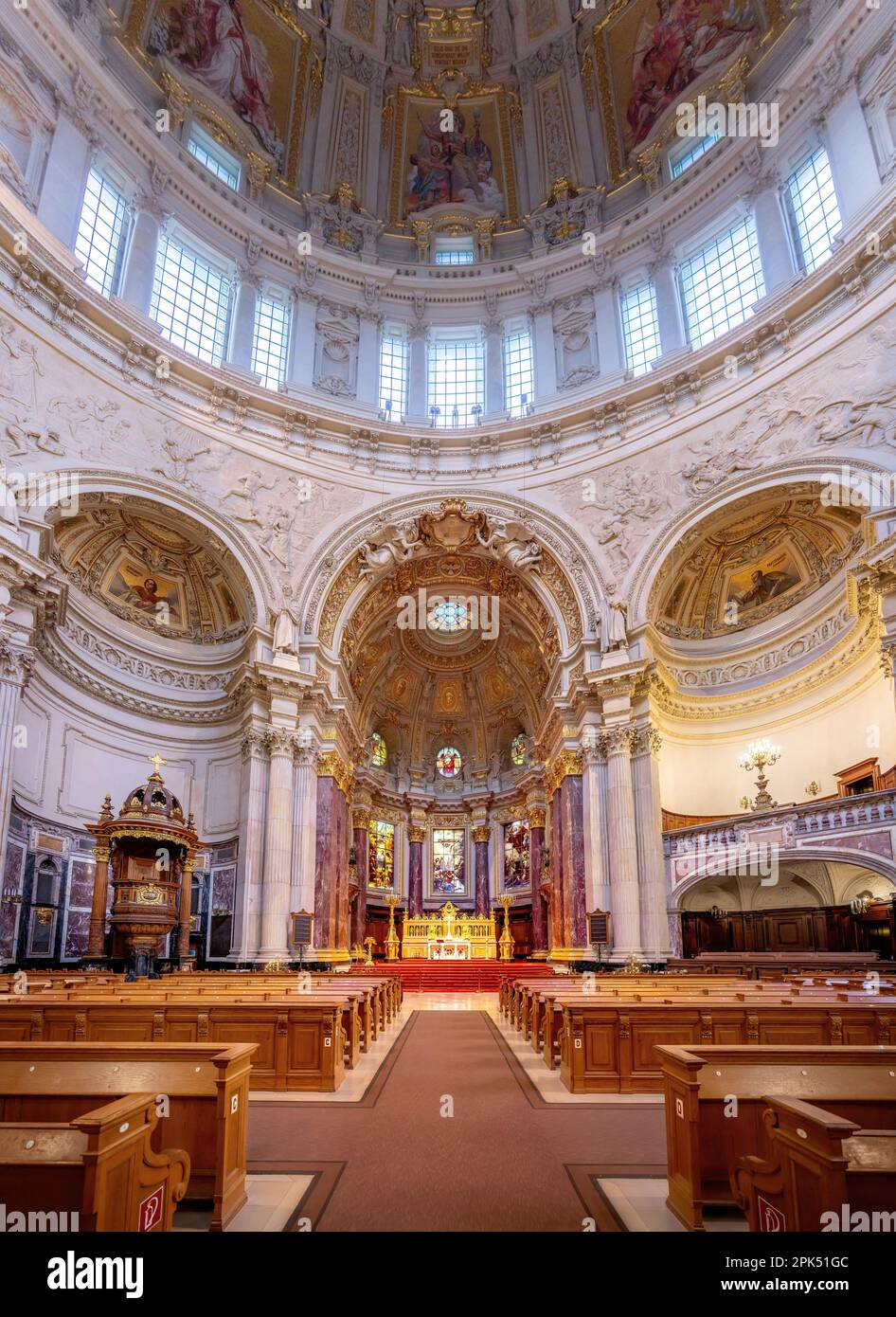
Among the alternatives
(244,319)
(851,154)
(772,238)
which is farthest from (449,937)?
(851,154)

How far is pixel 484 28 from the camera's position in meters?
28.6

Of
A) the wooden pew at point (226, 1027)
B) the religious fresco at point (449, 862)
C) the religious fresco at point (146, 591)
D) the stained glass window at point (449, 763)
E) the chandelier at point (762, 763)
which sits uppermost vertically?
the religious fresco at point (146, 591)

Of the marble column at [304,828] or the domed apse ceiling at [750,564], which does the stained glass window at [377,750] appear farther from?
the domed apse ceiling at [750,564]

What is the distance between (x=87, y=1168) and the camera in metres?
3.02

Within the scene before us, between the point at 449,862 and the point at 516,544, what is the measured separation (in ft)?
50.9

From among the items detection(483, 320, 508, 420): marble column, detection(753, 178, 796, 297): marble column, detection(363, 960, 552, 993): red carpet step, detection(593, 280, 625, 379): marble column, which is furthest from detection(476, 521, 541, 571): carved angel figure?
detection(363, 960, 552, 993): red carpet step

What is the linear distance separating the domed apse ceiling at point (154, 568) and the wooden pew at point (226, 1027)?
13.4 meters

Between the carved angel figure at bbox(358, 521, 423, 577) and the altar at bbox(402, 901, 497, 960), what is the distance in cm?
1336

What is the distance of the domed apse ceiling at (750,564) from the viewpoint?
65.3 ft

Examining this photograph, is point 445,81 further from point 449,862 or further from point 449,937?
point 449,937

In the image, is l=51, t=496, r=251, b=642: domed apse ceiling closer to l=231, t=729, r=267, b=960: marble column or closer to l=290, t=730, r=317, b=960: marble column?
l=231, t=729, r=267, b=960: marble column

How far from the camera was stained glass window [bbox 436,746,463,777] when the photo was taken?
1346 inches

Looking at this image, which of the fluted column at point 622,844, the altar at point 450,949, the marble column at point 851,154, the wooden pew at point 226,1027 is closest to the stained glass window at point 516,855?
the altar at point 450,949

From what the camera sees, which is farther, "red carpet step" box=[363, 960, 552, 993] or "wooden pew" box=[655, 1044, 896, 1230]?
"red carpet step" box=[363, 960, 552, 993]
